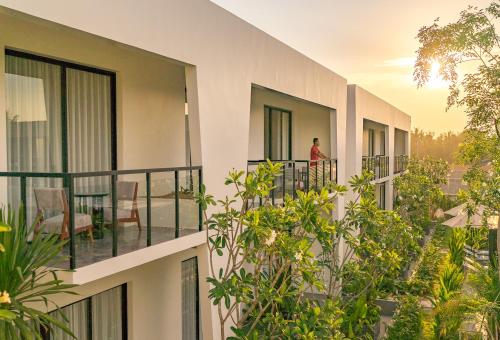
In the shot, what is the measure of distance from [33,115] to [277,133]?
10902 mm

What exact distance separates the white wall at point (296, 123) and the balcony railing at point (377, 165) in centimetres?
165

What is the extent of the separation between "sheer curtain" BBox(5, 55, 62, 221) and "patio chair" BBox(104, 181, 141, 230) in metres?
1.61


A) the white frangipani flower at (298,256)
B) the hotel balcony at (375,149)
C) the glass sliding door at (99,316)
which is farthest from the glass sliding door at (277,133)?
the white frangipani flower at (298,256)

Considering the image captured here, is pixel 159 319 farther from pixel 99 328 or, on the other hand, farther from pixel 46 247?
pixel 46 247

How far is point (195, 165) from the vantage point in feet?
29.3

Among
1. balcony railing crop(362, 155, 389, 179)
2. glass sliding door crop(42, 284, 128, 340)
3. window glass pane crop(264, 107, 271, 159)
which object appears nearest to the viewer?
glass sliding door crop(42, 284, 128, 340)

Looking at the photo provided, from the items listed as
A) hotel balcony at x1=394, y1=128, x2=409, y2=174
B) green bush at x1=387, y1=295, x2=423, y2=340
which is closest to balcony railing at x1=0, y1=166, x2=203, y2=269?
green bush at x1=387, y1=295, x2=423, y2=340

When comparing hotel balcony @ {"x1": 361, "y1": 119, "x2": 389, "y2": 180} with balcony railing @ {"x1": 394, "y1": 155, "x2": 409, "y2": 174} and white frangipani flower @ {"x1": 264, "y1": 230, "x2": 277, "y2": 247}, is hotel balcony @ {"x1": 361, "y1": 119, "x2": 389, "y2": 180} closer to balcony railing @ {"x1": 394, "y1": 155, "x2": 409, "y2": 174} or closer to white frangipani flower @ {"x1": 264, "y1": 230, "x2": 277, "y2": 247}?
balcony railing @ {"x1": 394, "y1": 155, "x2": 409, "y2": 174}

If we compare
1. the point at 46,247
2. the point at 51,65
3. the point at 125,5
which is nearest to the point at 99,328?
the point at 46,247

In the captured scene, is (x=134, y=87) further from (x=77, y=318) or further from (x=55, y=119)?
(x=77, y=318)

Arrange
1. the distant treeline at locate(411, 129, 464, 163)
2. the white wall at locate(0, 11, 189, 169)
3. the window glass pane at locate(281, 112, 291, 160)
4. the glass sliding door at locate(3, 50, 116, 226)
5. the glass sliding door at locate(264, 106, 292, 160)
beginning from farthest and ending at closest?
1. the distant treeline at locate(411, 129, 464, 163)
2. the window glass pane at locate(281, 112, 291, 160)
3. the glass sliding door at locate(264, 106, 292, 160)
4. the white wall at locate(0, 11, 189, 169)
5. the glass sliding door at locate(3, 50, 116, 226)

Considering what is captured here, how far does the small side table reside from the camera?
6.64 metres

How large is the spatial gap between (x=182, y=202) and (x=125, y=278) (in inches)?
74.5

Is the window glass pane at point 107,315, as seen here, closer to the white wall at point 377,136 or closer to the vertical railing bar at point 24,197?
the vertical railing bar at point 24,197
